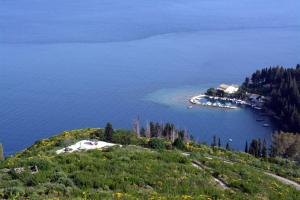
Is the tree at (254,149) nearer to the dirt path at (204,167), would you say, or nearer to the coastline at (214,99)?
the dirt path at (204,167)

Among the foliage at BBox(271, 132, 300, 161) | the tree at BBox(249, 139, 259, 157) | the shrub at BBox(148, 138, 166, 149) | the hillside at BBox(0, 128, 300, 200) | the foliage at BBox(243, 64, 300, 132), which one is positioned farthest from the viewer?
the foliage at BBox(243, 64, 300, 132)

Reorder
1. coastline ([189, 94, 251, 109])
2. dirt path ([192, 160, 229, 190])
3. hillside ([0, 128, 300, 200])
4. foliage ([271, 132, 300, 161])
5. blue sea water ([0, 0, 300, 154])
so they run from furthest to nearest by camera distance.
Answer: coastline ([189, 94, 251, 109])
blue sea water ([0, 0, 300, 154])
foliage ([271, 132, 300, 161])
dirt path ([192, 160, 229, 190])
hillside ([0, 128, 300, 200])

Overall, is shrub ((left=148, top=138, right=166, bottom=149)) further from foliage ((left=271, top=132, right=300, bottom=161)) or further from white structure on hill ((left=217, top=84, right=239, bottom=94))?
white structure on hill ((left=217, top=84, right=239, bottom=94))

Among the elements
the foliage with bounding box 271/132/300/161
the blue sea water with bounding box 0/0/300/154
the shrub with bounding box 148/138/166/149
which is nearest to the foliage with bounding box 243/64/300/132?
the blue sea water with bounding box 0/0/300/154

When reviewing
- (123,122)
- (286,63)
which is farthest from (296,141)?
(286,63)

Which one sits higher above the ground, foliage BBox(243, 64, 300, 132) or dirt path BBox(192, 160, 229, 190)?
dirt path BBox(192, 160, 229, 190)

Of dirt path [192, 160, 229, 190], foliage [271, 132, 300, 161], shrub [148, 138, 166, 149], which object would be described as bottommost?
foliage [271, 132, 300, 161]

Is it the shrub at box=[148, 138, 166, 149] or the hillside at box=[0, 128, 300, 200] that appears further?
the shrub at box=[148, 138, 166, 149]

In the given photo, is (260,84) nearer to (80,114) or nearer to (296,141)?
(80,114)

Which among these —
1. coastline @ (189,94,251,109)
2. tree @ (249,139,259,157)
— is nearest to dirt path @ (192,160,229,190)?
tree @ (249,139,259,157)
